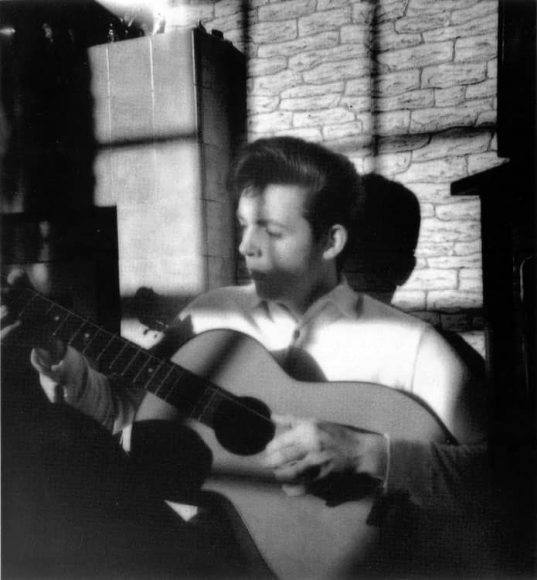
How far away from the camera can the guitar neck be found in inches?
74.0

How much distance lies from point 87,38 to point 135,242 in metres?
0.82

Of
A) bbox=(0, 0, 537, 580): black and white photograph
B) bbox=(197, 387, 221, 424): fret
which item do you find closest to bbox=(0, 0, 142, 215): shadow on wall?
bbox=(0, 0, 537, 580): black and white photograph

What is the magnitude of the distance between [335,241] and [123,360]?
844mm

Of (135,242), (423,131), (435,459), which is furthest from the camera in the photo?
(135,242)

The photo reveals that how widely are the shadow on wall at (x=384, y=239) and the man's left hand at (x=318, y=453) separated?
19.1 inches

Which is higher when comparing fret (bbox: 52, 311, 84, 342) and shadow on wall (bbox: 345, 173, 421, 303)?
shadow on wall (bbox: 345, 173, 421, 303)

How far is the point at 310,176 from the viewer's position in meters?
2.01

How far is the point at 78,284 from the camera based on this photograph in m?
2.15

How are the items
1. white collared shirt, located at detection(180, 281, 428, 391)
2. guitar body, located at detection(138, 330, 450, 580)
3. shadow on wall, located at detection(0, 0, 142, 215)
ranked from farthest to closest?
shadow on wall, located at detection(0, 0, 142, 215)
white collared shirt, located at detection(180, 281, 428, 391)
guitar body, located at detection(138, 330, 450, 580)

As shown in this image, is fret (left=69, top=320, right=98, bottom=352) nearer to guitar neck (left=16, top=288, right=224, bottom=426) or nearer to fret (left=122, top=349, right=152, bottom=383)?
guitar neck (left=16, top=288, right=224, bottom=426)

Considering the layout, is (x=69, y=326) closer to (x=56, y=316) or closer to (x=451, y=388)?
(x=56, y=316)

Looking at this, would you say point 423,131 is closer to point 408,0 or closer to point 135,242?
point 408,0

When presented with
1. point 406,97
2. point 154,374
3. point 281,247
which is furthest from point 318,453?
point 406,97

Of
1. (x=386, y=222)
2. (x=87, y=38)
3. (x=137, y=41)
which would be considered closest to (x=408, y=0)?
(x=386, y=222)
